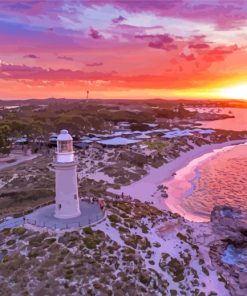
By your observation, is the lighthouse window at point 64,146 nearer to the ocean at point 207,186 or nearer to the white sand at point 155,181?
the white sand at point 155,181

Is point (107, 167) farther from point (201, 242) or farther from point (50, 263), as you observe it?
point (50, 263)

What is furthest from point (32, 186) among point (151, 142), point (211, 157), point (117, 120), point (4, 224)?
Answer: point (117, 120)

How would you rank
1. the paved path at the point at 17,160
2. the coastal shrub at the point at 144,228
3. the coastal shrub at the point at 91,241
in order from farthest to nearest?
1. the paved path at the point at 17,160
2. the coastal shrub at the point at 144,228
3. the coastal shrub at the point at 91,241

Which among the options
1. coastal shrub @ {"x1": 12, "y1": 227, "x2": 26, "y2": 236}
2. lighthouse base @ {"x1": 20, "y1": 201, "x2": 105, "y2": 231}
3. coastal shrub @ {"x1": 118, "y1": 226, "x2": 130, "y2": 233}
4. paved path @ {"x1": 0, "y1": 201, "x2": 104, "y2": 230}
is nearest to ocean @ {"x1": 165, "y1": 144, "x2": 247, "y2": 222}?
coastal shrub @ {"x1": 118, "y1": 226, "x2": 130, "y2": 233}

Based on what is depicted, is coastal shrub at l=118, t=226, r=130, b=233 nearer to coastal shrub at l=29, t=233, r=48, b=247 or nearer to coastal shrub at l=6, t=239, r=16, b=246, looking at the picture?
coastal shrub at l=29, t=233, r=48, b=247

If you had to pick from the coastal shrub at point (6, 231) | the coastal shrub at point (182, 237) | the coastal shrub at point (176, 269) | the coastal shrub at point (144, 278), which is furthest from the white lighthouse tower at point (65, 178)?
the coastal shrub at point (182, 237)
